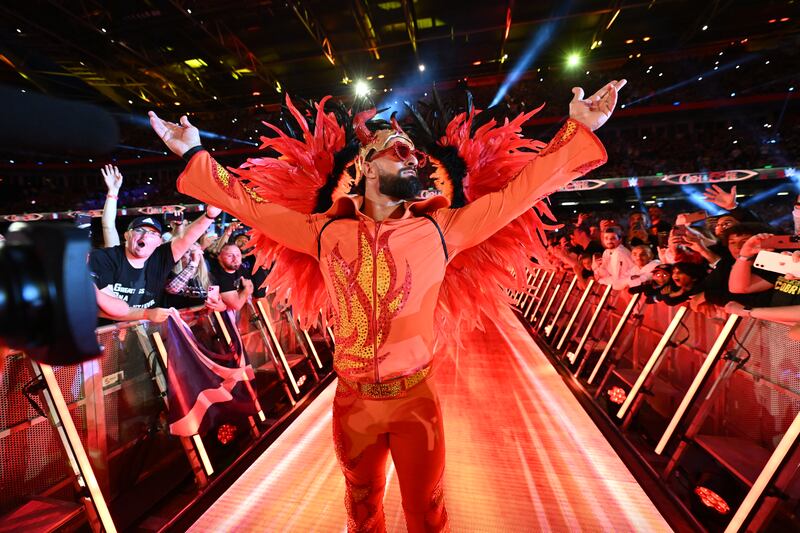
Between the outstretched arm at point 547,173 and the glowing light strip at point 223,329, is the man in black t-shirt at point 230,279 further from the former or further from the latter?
the outstretched arm at point 547,173

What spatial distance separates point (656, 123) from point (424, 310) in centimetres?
1503

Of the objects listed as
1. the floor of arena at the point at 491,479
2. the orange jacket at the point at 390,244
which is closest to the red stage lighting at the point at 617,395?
the floor of arena at the point at 491,479

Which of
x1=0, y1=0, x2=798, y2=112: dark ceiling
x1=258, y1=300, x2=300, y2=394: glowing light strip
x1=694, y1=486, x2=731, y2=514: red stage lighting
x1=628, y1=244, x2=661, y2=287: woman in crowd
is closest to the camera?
x1=694, y1=486, x2=731, y2=514: red stage lighting

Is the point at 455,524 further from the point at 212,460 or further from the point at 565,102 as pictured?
the point at 565,102

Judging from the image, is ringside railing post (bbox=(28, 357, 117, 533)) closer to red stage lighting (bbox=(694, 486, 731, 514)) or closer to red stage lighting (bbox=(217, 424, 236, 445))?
red stage lighting (bbox=(217, 424, 236, 445))

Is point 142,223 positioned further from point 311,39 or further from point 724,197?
point 311,39

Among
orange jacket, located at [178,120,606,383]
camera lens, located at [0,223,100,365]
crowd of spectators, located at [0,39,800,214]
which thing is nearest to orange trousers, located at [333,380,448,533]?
orange jacket, located at [178,120,606,383]

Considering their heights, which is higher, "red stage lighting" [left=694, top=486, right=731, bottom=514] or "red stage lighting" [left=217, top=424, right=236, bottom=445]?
"red stage lighting" [left=694, top=486, right=731, bottom=514]

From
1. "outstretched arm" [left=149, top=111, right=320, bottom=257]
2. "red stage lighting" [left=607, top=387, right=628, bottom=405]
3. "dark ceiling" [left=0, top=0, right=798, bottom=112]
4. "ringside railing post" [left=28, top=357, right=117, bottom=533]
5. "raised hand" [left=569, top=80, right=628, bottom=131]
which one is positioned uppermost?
"dark ceiling" [left=0, top=0, right=798, bottom=112]

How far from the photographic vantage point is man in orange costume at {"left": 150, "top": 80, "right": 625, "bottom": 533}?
1.36 m

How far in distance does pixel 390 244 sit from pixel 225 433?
7.87 ft

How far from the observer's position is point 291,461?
2490mm

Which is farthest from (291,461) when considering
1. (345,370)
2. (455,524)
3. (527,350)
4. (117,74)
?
(117,74)

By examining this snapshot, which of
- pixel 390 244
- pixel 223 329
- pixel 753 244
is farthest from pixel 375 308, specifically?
pixel 753 244
